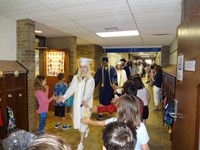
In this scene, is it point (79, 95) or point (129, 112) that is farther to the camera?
point (79, 95)

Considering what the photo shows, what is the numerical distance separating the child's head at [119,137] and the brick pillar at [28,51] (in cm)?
285

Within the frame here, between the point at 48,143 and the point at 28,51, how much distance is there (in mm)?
3058

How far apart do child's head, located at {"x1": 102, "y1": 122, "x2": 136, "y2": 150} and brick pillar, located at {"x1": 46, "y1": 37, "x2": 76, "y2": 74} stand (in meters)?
4.38

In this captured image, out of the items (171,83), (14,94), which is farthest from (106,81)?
(14,94)

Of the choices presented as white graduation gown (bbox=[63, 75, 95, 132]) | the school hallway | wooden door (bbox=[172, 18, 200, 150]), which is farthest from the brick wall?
wooden door (bbox=[172, 18, 200, 150])

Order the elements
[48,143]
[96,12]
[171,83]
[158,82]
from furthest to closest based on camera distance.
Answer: [158,82], [171,83], [96,12], [48,143]

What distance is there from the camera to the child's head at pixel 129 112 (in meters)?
1.54

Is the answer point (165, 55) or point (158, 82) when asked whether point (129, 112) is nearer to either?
point (158, 82)

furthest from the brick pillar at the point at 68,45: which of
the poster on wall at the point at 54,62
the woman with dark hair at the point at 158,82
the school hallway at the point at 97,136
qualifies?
the woman with dark hair at the point at 158,82

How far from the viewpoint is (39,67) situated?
5637mm

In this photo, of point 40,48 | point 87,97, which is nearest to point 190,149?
point 87,97

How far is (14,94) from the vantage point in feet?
11.0

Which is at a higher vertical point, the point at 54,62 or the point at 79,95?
the point at 54,62

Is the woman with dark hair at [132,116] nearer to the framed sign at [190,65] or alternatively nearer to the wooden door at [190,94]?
the wooden door at [190,94]
